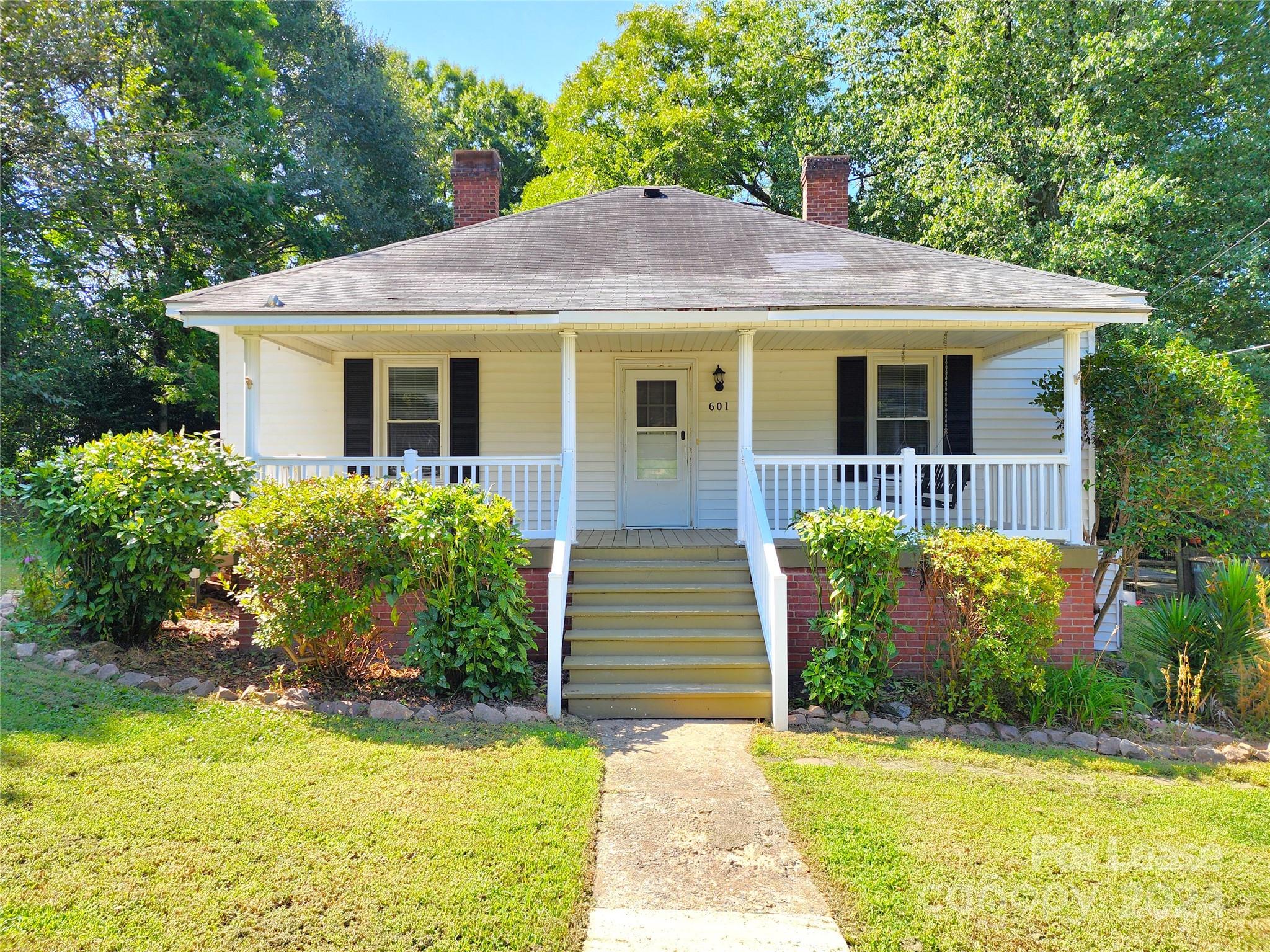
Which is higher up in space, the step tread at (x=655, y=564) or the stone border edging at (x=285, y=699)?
the step tread at (x=655, y=564)

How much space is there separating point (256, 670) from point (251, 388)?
301 centimetres

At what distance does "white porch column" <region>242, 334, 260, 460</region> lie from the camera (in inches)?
290

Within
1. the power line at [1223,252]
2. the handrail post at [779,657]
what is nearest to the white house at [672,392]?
the handrail post at [779,657]

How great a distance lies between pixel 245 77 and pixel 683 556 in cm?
1853

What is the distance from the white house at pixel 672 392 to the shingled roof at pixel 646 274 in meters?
0.05

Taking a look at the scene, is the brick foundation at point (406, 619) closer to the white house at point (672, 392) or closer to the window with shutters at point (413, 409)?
the white house at point (672, 392)

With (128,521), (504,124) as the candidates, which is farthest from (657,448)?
(504,124)

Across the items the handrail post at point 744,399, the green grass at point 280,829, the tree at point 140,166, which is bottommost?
the green grass at point 280,829

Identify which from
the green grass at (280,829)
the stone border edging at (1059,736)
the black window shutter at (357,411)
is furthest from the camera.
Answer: the black window shutter at (357,411)

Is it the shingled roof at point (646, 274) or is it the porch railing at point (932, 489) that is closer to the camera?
the porch railing at point (932, 489)

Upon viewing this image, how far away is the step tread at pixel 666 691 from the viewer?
5.61 metres

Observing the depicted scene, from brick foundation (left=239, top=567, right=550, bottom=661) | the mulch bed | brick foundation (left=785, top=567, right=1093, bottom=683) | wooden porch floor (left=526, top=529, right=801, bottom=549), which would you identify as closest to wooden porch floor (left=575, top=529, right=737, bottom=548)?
wooden porch floor (left=526, top=529, right=801, bottom=549)

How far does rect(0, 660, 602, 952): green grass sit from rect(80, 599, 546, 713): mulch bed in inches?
21.4

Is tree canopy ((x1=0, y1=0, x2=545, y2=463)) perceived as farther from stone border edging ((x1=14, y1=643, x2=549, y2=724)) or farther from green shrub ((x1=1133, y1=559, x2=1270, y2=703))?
green shrub ((x1=1133, y1=559, x2=1270, y2=703))
